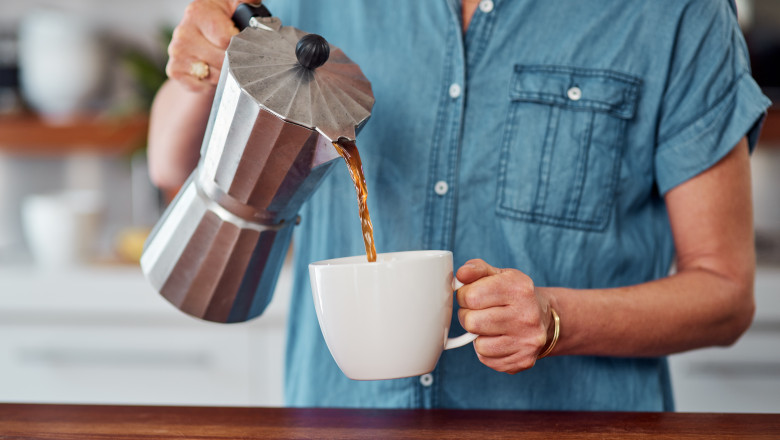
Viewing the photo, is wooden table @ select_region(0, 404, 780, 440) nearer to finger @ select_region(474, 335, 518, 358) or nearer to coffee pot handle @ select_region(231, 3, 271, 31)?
finger @ select_region(474, 335, 518, 358)

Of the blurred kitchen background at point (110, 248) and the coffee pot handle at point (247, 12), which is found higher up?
the coffee pot handle at point (247, 12)

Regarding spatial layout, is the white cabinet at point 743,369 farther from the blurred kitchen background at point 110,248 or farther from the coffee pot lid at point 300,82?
the coffee pot lid at point 300,82

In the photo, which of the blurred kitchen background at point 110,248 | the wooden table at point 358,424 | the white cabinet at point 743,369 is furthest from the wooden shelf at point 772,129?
the wooden table at point 358,424

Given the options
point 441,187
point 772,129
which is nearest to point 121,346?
point 441,187

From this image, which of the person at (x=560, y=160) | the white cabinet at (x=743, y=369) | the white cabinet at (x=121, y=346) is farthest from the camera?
the white cabinet at (x=121, y=346)

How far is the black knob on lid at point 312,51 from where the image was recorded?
558 mm

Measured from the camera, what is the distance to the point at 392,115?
83cm

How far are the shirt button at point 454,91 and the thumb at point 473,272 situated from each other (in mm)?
254

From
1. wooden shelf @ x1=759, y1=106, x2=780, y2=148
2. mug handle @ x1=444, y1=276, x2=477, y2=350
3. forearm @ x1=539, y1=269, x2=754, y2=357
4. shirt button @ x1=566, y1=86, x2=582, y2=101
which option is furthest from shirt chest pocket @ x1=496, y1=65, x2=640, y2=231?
wooden shelf @ x1=759, y1=106, x2=780, y2=148

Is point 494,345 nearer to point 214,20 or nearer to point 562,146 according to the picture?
point 562,146

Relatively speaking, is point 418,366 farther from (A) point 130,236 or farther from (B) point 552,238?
(A) point 130,236

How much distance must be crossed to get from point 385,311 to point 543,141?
0.32m

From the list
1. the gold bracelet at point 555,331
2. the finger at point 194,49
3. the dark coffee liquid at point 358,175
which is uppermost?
the finger at point 194,49

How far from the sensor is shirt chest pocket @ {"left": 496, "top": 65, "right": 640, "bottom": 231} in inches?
31.3
